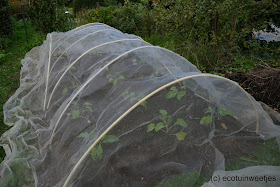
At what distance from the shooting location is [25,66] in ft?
18.8

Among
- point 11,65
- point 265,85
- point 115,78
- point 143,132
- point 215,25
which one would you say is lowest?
point 11,65

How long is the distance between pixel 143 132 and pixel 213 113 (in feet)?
2.51

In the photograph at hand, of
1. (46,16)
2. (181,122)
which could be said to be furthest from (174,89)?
(46,16)

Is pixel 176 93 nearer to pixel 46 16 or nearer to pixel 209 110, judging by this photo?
pixel 209 110

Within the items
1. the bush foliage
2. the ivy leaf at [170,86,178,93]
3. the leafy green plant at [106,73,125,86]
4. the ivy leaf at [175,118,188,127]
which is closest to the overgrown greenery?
the bush foliage

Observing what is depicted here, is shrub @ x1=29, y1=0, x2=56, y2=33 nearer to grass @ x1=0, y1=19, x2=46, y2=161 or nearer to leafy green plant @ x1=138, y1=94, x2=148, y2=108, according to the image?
grass @ x1=0, y1=19, x2=46, y2=161

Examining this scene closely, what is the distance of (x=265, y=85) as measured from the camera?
3967mm

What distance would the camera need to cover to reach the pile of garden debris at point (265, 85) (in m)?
3.83

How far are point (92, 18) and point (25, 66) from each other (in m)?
4.20

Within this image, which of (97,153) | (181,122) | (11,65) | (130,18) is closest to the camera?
(97,153)

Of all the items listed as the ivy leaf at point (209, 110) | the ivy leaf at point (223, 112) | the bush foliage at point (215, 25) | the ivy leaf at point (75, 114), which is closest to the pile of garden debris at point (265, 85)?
the bush foliage at point (215, 25)

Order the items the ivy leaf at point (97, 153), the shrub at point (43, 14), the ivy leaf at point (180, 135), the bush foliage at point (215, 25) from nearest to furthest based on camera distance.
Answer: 1. the ivy leaf at point (97, 153)
2. the ivy leaf at point (180, 135)
3. the bush foliage at point (215, 25)
4. the shrub at point (43, 14)

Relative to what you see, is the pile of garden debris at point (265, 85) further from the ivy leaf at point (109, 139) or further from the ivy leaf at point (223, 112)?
the ivy leaf at point (109, 139)

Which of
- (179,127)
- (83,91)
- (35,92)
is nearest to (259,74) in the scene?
(179,127)
